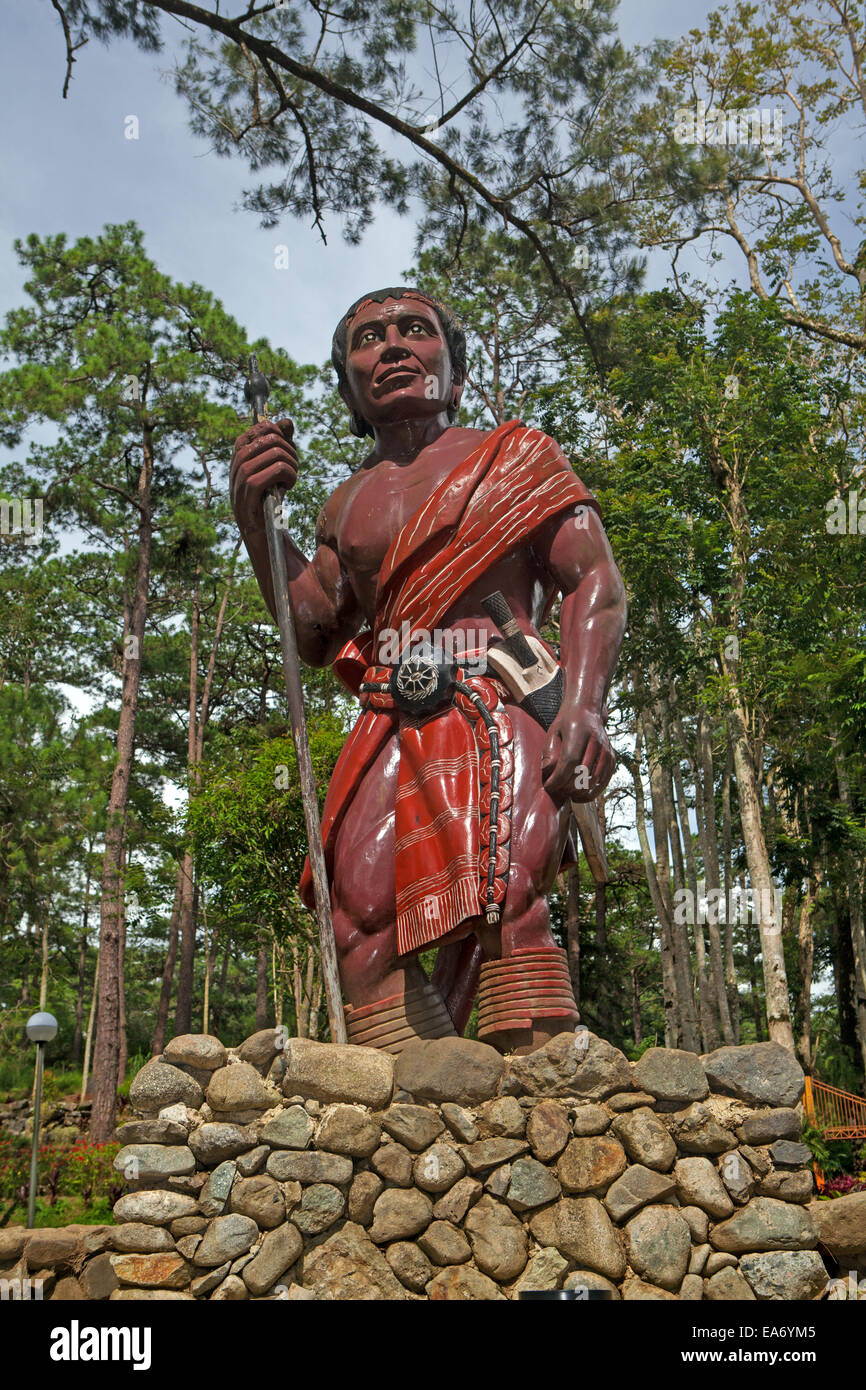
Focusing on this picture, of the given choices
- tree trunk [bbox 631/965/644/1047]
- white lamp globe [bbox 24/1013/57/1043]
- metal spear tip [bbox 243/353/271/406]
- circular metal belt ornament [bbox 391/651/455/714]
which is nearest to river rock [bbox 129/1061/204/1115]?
circular metal belt ornament [bbox 391/651/455/714]

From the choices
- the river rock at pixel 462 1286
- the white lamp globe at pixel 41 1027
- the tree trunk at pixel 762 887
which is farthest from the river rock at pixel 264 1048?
the tree trunk at pixel 762 887

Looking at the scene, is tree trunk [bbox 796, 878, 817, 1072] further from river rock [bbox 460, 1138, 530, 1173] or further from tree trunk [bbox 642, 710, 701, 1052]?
river rock [bbox 460, 1138, 530, 1173]

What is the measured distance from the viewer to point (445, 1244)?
106 inches

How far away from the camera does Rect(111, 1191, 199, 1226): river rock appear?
2.78 metres

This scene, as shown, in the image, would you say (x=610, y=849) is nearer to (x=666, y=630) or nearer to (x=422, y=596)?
(x=666, y=630)

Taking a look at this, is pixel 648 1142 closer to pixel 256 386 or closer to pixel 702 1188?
pixel 702 1188

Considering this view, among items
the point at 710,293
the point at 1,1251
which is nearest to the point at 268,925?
the point at 1,1251

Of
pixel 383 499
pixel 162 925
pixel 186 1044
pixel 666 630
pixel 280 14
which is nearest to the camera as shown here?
pixel 186 1044

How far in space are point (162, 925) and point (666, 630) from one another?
1713 cm

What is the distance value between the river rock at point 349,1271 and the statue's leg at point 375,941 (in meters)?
0.62

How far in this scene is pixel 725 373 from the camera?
46.8ft

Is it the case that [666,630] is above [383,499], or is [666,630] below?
above

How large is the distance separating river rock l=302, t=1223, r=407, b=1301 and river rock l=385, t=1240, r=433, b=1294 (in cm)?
2

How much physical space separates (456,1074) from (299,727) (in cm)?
130
